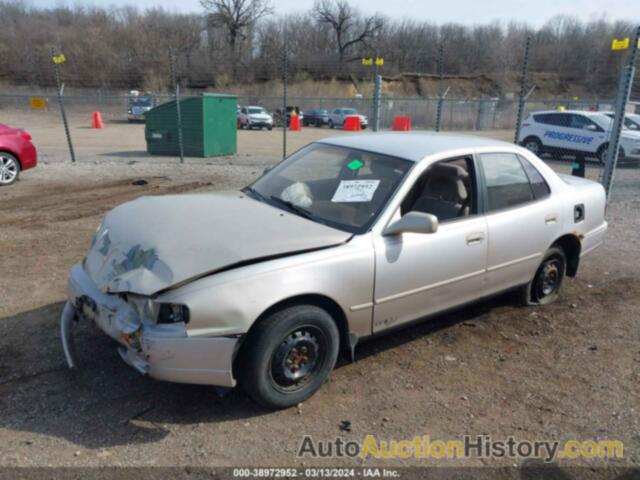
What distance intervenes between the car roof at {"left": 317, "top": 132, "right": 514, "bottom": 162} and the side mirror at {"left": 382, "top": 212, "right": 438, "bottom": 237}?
0.62 m

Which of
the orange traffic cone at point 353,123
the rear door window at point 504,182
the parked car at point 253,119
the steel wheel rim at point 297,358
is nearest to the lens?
the steel wheel rim at point 297,358

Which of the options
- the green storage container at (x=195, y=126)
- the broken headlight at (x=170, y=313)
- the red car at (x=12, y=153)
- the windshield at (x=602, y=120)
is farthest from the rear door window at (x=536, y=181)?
the windshield at (x=602, y=120)

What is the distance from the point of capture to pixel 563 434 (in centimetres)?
318

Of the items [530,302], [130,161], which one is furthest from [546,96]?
[530,302]

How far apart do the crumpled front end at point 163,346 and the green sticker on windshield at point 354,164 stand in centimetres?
176

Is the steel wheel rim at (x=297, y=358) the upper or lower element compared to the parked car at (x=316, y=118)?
upper

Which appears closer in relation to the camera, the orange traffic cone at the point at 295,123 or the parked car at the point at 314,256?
the parked car at the point at 314,256

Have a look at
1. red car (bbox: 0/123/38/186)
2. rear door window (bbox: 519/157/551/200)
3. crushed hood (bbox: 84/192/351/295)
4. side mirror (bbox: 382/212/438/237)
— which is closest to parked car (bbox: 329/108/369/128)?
red car (bbox: 0/123/38/186)

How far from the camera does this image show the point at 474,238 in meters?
4.00

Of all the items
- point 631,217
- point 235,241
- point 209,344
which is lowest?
point 631,217

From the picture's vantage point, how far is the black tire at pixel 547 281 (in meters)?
4.86

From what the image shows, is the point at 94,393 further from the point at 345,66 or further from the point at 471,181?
the point at 345,66

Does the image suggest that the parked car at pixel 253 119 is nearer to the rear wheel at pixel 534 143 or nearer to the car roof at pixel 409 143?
the rear wheel at pixel 534 143

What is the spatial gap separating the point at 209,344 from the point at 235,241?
0.65 m
